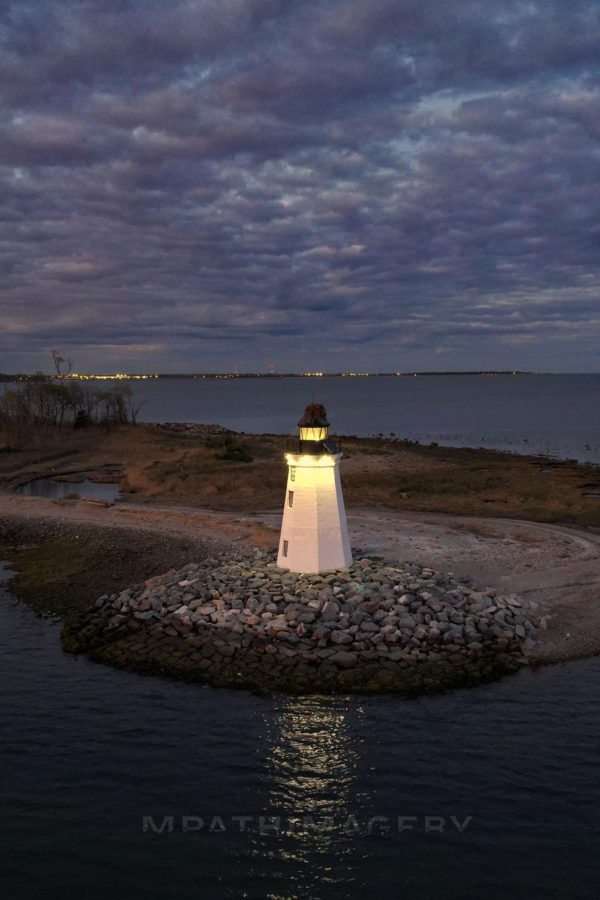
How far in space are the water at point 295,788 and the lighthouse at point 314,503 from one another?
7052 millimetres

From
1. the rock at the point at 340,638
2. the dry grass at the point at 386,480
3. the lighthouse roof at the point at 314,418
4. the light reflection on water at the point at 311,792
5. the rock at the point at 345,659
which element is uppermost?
the lighthouse roof at the point at 314,418

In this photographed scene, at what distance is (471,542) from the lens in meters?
31.4

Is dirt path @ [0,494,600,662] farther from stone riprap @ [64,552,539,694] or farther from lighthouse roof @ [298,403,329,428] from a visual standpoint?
lighthouse roof @ [298,403,329,428]

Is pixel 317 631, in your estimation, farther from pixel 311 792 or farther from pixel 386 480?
pixel 386 480

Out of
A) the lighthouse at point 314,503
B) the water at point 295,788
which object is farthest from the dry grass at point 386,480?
the water at point 295,788

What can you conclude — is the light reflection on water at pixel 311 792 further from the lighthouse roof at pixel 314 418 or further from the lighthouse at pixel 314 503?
the lighthouse roof at pixel 314 418

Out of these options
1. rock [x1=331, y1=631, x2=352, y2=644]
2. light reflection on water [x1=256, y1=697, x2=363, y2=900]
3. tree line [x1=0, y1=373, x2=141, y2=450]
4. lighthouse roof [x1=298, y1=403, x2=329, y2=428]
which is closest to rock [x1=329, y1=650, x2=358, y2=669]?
rock [x1=331, y1=631, x2=352, y2=644]

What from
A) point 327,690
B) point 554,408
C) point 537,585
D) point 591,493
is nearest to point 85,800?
point 327,690

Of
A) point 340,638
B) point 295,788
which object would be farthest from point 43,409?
point 295,788

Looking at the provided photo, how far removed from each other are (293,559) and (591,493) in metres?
29.9

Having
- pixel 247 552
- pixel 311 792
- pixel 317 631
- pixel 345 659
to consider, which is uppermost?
pixel 247 552

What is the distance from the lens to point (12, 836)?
41.6ft

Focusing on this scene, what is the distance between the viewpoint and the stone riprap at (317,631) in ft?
62.1

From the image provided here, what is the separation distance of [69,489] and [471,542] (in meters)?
34.7
